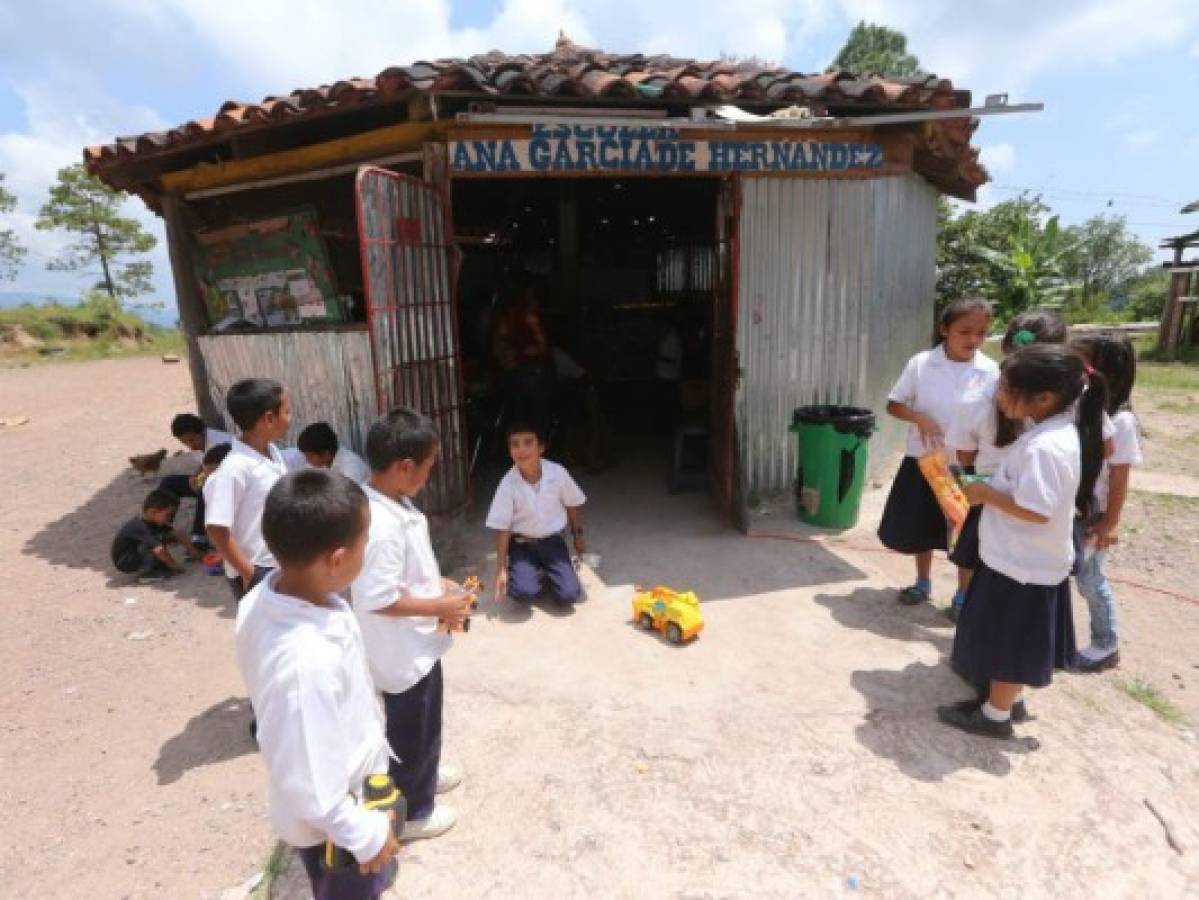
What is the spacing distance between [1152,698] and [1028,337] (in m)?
1.78

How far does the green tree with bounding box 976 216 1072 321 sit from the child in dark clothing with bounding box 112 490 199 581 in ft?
57.2

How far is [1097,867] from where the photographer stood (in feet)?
7.73

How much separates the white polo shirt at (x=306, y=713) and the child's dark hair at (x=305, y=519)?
0.10 m

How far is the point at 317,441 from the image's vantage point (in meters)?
4.49

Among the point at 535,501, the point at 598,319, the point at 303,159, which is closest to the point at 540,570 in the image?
the point at 535,501

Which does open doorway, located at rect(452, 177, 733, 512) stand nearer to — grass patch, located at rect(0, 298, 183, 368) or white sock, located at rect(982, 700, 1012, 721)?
white sock, located at rect(982, 700, 1012, 721)

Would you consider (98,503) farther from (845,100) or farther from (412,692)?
(845,100)

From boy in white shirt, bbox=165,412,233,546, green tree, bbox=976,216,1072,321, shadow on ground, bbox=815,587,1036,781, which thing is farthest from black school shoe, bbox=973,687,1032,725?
green tree, bbox=976,216,1072,321

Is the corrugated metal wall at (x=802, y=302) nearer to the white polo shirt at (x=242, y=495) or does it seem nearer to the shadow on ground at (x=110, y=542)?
the white polo shirt at (x=242, y=495)

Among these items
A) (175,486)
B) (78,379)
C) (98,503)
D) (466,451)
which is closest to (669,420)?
(466,451)

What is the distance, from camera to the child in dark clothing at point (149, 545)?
5.22m

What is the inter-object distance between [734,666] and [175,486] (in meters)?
5.34

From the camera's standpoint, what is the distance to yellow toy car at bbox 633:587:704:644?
3.88m

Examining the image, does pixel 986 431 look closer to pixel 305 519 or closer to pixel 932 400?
pixel 932 400
